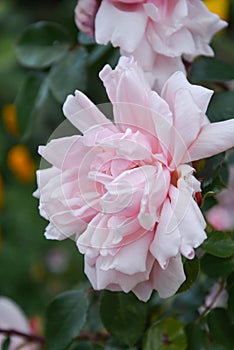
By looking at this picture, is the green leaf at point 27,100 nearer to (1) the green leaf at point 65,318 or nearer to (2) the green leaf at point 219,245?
(1) the green leaf at point 65,318

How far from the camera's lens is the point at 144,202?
541mm

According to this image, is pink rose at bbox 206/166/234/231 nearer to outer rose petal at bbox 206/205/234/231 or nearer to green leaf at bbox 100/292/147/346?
outer rose petal at bbox 206/205/234/231

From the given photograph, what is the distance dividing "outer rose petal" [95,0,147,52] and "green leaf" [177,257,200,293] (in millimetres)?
203

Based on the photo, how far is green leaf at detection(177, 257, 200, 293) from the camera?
61 centimetres

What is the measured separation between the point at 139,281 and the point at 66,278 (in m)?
1.41

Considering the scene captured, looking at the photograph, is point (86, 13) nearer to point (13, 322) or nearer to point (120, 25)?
point (120, 25)

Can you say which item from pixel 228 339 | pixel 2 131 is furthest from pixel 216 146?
pixel 2 131

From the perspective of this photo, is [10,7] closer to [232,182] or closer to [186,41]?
[232,182]

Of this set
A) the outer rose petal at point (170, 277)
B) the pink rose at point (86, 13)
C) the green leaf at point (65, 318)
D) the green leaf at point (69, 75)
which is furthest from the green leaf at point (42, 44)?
the outer rose petal at point (170, 277)

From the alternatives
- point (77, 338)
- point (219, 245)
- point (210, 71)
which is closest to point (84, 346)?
point (77, 338)

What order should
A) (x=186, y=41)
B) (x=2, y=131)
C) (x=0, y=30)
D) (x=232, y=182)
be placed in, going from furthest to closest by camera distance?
(x=0, y=30)
(x=2, y=131)
(x=232, y=182)
(x=186, y=41)

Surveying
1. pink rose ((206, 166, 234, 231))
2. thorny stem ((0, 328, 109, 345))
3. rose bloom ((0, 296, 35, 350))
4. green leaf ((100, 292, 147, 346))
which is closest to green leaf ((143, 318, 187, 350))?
green leaf ((100, 292, 147, 346))

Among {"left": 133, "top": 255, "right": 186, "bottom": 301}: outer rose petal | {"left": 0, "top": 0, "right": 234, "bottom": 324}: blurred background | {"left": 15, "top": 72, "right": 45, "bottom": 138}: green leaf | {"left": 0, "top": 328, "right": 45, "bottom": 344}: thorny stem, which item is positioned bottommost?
{"left": 0, "top": 0, "right": 234, "bottom": 324}: blurred background

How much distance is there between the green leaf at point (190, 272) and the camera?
0.61 metres
